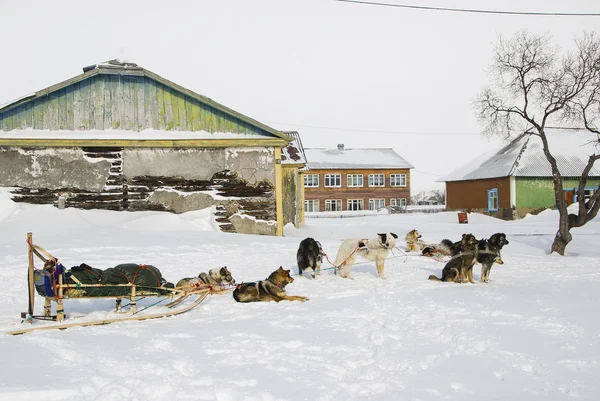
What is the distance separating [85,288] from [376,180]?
2030 inches

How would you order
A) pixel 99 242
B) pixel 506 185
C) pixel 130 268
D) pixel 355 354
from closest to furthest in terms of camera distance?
pixel 355 354 → pixel 130 268 → pixel 99 242 → pixel 506 185

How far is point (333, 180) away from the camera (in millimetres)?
55875

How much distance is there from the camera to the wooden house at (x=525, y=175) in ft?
110

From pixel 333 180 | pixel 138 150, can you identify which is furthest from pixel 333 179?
pixel 138 150

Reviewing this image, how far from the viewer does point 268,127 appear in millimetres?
17625

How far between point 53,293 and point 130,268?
1.03 metres

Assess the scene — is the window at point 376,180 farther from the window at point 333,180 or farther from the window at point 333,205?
the window at point 333,205

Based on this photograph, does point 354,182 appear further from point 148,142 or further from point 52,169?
point 52,169

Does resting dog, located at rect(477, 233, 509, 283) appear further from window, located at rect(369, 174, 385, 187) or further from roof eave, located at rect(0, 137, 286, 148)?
window, located at rect(369, 174, 385, 187)

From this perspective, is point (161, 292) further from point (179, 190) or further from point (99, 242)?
point (179, 190)

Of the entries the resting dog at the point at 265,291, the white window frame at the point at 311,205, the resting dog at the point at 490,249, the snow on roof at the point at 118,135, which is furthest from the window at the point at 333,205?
the resting dog at the point at 265,291

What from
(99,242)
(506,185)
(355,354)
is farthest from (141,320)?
(506,185)

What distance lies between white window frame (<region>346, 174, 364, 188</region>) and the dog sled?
49170 mm

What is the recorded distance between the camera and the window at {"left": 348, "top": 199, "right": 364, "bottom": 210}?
56.3 metres
